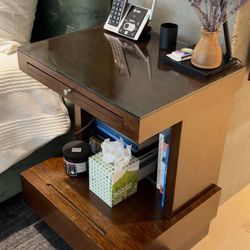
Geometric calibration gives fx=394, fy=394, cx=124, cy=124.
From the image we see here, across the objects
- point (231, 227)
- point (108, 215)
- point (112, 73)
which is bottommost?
point (231, 227)

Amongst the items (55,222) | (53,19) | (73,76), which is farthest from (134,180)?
(53,19)

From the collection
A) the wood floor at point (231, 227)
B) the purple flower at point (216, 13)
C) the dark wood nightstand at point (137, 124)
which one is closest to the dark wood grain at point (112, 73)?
the dark wood nightstand at point (137, 124)

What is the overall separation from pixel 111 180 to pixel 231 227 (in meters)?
0.56

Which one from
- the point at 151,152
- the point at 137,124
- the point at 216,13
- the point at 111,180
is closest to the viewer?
the point at 137,124

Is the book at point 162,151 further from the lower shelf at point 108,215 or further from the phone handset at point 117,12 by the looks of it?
the phone handset at point 117,12

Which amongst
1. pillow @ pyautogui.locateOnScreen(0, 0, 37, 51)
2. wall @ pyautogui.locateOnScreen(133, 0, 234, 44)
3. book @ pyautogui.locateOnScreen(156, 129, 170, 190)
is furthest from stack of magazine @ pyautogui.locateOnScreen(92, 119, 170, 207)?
pillow @ pyautogui.locateOnScreen(0, 0, 37, 51)

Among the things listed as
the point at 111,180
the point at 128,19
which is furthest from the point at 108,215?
the point at 128,19

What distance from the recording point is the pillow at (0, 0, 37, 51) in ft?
4.66

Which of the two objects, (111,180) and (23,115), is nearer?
(111,180)

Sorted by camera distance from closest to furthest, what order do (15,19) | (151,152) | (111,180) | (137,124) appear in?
(137,124), (111,180), (151,152), (15,19)

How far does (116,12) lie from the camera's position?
4.13 feet

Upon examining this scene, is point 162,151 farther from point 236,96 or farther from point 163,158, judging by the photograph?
point 236,96

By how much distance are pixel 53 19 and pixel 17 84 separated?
1.09 ft

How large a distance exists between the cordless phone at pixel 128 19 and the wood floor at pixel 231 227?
2.46 feet
